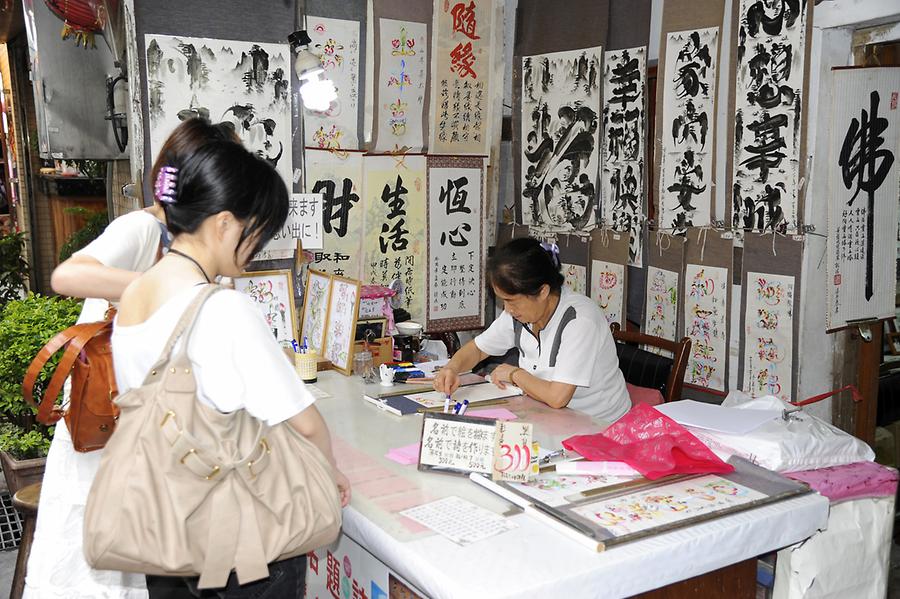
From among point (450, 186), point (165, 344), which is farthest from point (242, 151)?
point (450, 186)

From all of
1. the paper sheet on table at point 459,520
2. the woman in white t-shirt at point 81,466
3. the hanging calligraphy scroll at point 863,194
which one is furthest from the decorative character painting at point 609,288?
the woman in white t-shirt at point 81,466

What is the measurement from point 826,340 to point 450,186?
2043mm

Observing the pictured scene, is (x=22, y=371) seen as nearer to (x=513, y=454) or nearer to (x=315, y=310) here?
(x=315, y=310)

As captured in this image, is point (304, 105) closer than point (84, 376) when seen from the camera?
No

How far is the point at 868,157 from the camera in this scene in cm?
312

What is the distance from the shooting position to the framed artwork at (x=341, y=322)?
3.14 m

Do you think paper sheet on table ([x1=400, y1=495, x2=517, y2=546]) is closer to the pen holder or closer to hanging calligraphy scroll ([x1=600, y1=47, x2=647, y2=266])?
the pen holder

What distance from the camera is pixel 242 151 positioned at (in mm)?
1435

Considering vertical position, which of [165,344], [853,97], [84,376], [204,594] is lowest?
[204,594]

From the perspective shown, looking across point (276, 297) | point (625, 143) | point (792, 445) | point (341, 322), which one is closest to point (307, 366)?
point (341, 322)

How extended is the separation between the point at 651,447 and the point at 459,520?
23.1 inches

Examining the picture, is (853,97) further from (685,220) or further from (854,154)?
(685,220)

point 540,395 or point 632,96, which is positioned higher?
point 632,96

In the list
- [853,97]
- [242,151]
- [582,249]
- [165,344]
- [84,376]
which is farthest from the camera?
[582,249]
